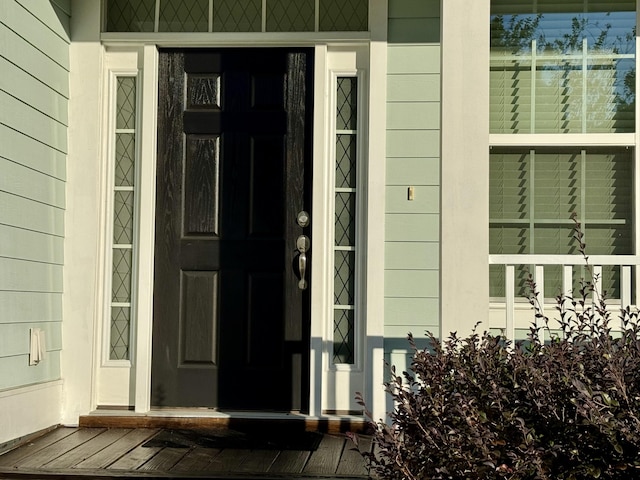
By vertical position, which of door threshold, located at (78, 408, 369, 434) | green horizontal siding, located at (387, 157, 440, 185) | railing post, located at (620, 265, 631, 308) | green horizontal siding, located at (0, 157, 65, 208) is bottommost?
door threshold, located at (78, 408, 369, 434)

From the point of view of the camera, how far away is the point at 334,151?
16.9ft

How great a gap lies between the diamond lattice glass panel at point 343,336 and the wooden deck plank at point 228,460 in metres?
0.88

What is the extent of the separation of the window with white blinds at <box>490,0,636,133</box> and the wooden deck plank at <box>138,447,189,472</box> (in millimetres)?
2341

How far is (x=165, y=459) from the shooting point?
13.9ft

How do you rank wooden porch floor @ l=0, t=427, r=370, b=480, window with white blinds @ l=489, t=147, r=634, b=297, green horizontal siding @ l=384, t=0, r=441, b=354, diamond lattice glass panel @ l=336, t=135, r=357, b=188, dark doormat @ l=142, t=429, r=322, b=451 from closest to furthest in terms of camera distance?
wooden porch floor @ l=0, t=427, r=370, b=480 < dark doormat @ l=142, t=429, r=322, b=451 < window with white blinds @ l=489, t=147, r=634, b=297 < green horizontal siding @ l=384, t=0, r=441, b=354 < diamond lattice glass panel @ l=336, t=135, r=357, b=188

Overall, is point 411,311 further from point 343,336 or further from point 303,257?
point 303,257

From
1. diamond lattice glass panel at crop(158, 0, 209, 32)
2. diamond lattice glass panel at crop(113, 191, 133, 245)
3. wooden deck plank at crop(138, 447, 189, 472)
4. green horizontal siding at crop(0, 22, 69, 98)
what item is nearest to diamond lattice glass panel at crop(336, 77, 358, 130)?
diamond lattice glass panel at crop(158, 0, 209, 32)

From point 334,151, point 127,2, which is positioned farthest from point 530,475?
point 127,2

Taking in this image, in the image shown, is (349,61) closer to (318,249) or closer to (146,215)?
(318,249)

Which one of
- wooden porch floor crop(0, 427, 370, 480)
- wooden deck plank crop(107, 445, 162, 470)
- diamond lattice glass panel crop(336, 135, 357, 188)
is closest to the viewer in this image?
wooden porch floor crop(0, 427, 370, 480)

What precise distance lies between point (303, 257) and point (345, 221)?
308mm

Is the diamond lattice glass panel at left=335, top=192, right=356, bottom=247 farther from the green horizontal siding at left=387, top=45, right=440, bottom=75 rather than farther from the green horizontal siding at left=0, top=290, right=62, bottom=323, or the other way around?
the green horizontal siding at left=0, top=290, right=62, bottom=323

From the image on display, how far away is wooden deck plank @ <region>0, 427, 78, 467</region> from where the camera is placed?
416cm

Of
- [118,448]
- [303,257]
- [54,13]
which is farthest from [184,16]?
[118,448]
